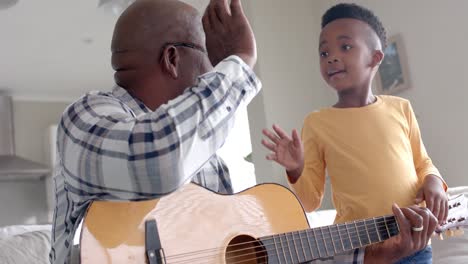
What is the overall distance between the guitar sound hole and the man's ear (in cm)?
30

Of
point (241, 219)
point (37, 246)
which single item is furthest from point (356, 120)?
point (37, 246)

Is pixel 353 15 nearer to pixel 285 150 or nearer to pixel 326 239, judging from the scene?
pixel 285 150

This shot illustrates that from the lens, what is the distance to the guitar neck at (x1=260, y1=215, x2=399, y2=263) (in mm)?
941

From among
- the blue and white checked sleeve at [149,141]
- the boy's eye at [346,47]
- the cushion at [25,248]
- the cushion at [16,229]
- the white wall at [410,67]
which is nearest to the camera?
the blue and white checked sleeve at [149,141]

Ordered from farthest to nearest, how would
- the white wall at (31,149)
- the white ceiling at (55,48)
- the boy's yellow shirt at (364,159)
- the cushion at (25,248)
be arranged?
the white wall at (31,149) → the white ceiling at (55,48) → the cushion at (25,248) → the boy's yellow shirt at (364,159)

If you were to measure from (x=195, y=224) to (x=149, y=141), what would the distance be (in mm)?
204

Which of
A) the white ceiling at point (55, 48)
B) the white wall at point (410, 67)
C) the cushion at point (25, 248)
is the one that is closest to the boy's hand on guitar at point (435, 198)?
the cushion at point (25, 248)

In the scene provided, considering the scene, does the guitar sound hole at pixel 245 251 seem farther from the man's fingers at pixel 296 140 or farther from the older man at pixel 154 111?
the man's fingers at pixel 296 140

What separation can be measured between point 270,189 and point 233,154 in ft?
8.10

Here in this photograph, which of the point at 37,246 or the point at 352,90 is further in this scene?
the point at 37,246

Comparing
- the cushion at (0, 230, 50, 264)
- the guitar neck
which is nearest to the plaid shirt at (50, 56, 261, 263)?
the guitar neck

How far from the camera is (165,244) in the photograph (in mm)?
812

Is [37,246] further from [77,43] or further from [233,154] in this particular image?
[77,43]

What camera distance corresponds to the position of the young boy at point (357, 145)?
1155 millimetres
